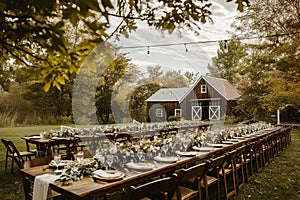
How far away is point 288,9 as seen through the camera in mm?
12227

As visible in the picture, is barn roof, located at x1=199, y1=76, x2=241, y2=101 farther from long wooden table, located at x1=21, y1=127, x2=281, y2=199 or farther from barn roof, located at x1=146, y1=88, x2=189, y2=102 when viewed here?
long wooden table, located at x1=21, y1=127, x2=281, y2=199

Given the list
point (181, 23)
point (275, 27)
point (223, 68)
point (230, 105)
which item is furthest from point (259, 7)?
point (223, 68)

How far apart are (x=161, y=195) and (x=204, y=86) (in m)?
18.6

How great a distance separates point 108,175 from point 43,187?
2.09ft

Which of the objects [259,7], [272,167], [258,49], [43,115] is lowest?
[272,167]

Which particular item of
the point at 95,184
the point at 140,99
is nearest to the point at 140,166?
the point at 95,184

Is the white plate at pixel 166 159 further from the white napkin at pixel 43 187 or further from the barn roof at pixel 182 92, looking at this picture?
the barn roof at pixel 182 92

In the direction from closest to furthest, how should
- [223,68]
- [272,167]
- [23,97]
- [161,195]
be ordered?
1. [161,195]
2. [272,167]
3. [23,97]
4. [223,68]

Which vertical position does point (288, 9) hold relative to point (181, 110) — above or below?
above

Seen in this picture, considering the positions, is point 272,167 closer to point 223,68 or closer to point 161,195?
point 161,195

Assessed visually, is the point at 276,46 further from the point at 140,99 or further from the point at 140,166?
the point at 140,166

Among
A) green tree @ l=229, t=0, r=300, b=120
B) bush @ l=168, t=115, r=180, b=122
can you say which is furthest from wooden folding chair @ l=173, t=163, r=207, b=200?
bush @ l=168, t=115, r=180, b=122

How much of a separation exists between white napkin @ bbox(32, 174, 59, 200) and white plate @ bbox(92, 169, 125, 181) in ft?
1.35

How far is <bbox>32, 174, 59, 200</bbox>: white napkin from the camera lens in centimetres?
262
